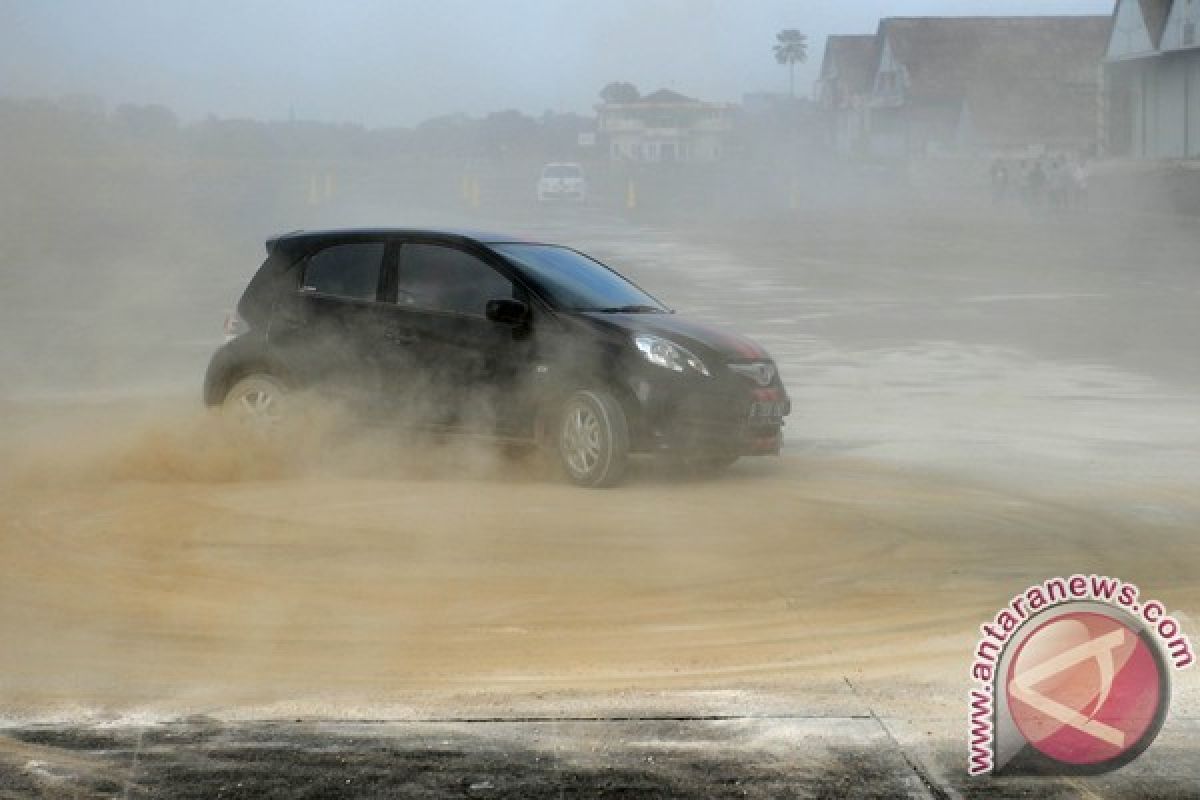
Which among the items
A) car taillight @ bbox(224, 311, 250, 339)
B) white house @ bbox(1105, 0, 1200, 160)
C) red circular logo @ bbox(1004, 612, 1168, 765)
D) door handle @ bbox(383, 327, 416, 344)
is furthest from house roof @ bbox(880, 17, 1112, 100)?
red circular logo @ bbox(1004, 612, 1168, 765)

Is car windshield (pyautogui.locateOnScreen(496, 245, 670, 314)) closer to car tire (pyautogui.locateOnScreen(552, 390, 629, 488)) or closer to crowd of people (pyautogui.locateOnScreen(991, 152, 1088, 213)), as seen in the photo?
car tire (pyautogui.locateOnScreen(552, 390, 629, 488))

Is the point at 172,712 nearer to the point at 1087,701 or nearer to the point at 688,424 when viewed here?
the point at 1087,701

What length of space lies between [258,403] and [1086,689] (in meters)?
7.24

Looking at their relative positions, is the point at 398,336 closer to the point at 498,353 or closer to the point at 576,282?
the point at 498,353

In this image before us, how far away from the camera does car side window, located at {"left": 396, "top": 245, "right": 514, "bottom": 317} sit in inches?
A: 460

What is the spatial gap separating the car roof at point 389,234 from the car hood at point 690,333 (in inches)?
39.7

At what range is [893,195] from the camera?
7600cm

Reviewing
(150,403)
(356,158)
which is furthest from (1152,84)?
(150,403)

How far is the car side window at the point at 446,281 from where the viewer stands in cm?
1169

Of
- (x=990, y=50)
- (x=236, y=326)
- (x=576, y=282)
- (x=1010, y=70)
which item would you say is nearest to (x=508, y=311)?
(x=576, y=282)

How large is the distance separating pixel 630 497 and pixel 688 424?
0.66 metres

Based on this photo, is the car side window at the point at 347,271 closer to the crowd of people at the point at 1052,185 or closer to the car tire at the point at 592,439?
the car tire at the point at 592,439

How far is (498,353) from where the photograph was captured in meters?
11.4

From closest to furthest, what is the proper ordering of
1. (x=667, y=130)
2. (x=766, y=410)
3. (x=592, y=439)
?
(x=592, y=439) < (x=766, y=410) < (x=667, y=130)
